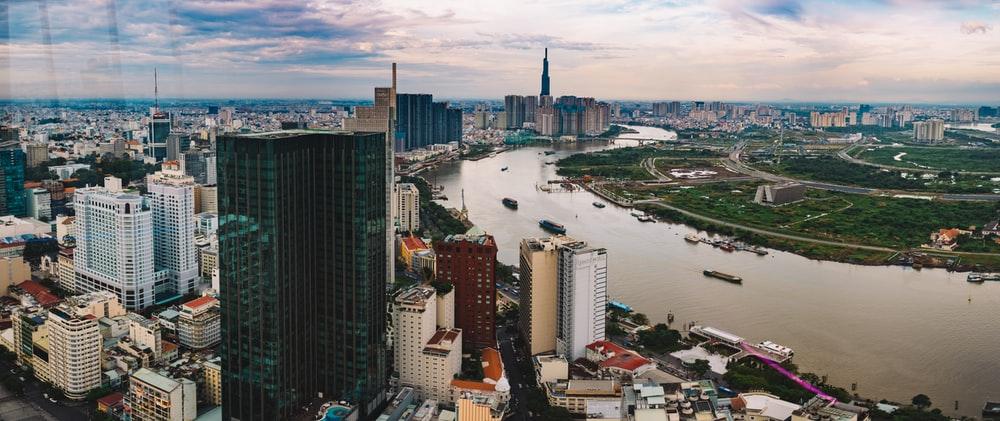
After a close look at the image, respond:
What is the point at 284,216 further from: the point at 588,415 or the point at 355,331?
the point at 588,415

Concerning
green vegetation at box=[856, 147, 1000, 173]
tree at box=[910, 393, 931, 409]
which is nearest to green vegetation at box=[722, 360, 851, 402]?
tree at box=[910, 393, 931, 409]

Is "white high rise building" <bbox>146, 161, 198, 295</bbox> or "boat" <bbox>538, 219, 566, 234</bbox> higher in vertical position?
"white high rise building" <bbox>146, 161, 198, 295</bbox>

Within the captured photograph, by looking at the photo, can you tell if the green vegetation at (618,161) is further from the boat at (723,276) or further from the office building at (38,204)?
the office building at (38,204)

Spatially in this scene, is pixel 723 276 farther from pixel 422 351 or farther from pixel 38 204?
pixel 38 204

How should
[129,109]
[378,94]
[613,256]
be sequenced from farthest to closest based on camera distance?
[613,256] < [129,109] < [378,94]

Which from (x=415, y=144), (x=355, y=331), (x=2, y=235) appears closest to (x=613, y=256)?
(x=355, y=331)

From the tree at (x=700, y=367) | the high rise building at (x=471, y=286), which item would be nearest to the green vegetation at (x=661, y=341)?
the tree at (x=700, y=367)

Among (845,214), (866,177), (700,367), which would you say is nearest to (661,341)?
(700,367)

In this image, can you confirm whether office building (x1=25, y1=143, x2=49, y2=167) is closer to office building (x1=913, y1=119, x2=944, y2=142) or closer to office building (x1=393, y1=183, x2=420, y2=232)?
office building (x1=393, y1=183, x2=420, y2=232)
